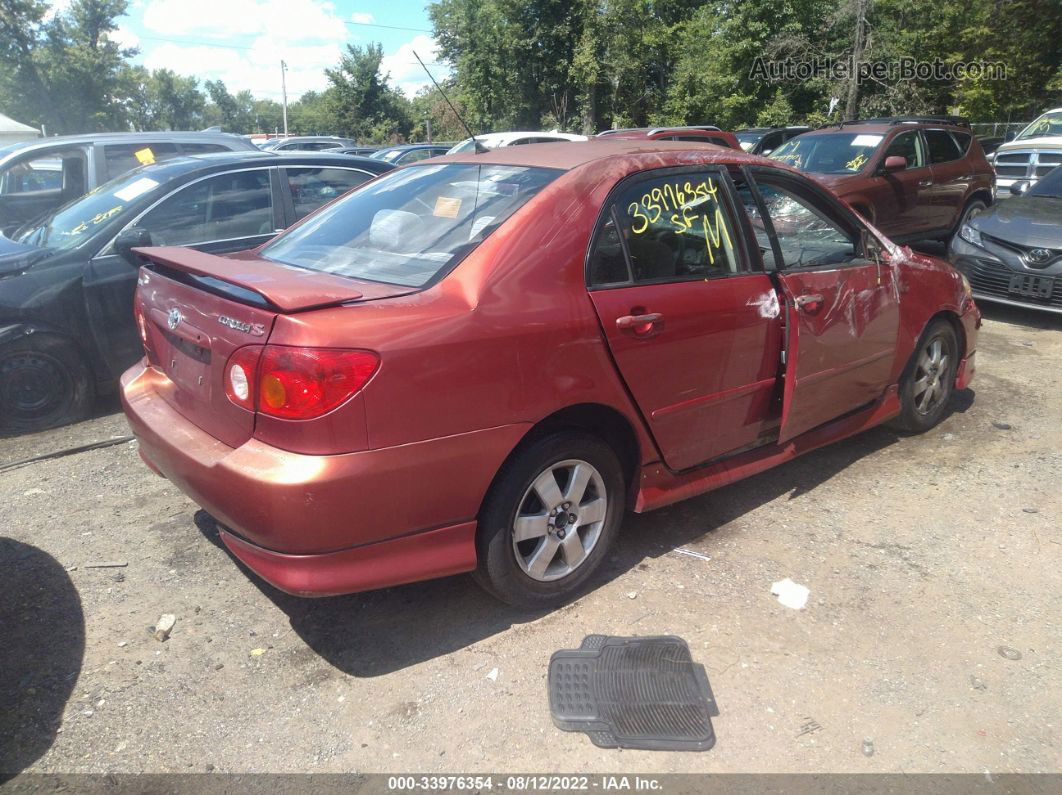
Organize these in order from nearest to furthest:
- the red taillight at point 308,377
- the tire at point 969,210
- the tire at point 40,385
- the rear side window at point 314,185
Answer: the red taillight at point 308,377 → the tire at point 40,385 → the rear side window at point 314,185 → the tire at point 969,210

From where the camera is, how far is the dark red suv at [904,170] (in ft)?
31.0

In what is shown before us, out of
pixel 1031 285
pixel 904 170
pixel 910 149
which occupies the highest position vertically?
pixel 910 149

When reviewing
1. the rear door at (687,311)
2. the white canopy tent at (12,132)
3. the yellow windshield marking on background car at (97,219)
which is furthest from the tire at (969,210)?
the white canopy tent at (12,132)

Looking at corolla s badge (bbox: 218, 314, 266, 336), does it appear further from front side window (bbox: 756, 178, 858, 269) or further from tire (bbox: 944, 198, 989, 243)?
tire (bbox: 944, 198, 989, 243)

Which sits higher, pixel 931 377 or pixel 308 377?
pixel 308 377

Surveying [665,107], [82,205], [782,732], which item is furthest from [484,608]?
[665,107]

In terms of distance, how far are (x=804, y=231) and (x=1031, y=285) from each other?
14.6ft

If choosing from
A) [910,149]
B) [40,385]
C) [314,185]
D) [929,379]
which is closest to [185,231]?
[314,185]

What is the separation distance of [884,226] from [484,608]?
26.7ft

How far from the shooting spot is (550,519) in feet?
10.2

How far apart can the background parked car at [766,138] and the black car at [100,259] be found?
11.8m

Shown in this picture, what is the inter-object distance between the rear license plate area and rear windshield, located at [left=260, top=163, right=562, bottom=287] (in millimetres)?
5936

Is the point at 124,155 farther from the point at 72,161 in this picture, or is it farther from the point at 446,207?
the point at 446,207

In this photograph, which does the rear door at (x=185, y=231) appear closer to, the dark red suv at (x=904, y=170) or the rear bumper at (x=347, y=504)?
the rear bumper at (x=347, y=504)
